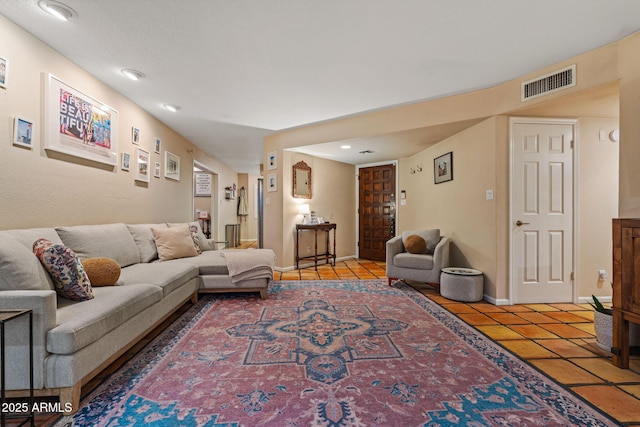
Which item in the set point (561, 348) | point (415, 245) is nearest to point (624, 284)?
point (561, 348)

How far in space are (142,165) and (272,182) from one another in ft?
6.56

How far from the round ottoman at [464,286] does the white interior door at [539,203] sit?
35cm

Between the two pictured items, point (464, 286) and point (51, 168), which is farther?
point (464, 286)

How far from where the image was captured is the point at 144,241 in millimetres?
3256

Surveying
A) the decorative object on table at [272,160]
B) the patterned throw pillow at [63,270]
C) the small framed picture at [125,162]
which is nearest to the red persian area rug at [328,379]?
the patterned throw pillow at [63,270]

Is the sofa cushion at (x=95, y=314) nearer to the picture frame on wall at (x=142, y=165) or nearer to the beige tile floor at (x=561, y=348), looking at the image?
the beige tile floor at (x=561, y=348)

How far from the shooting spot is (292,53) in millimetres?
2473

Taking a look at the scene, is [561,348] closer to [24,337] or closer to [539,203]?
[539,203]

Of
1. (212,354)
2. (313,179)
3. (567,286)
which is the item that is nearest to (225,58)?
(212,354)

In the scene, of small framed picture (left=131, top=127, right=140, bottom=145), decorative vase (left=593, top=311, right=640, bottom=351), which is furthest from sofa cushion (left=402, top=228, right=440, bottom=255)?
small framed picture (left=131, top=127, right=140, bottom=145)

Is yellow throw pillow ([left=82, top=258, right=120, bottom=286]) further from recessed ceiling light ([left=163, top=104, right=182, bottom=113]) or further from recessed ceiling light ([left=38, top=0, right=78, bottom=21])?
recessed ceiling light ([left=163, top=104, right=182, bottom=113])

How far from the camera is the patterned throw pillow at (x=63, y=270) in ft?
5.75

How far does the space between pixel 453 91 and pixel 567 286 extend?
2.59 metres

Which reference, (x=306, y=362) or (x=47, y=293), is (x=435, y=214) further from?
(x=47, y=293)
